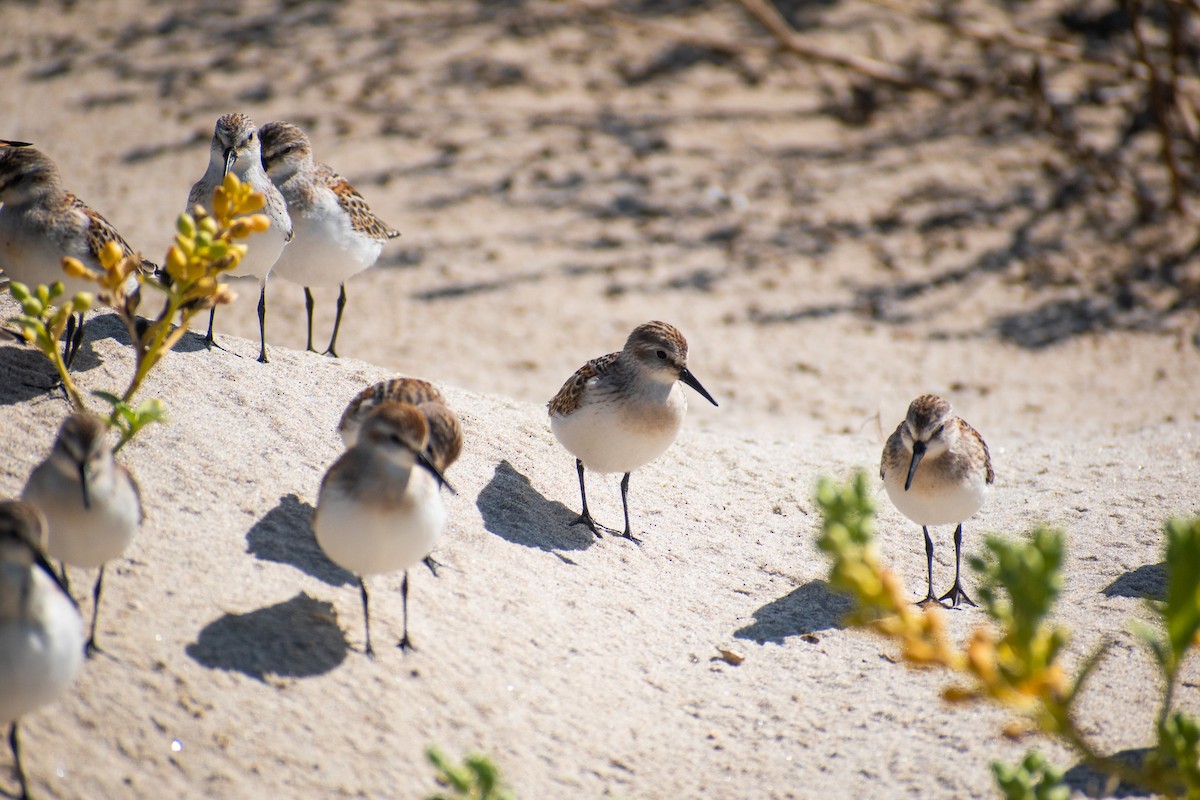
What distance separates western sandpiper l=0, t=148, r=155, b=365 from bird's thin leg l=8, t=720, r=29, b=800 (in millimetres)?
2592

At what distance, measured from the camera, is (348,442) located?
537 cm

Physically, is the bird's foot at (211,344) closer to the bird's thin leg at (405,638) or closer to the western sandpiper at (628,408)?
the western sandpiper at (628,408)

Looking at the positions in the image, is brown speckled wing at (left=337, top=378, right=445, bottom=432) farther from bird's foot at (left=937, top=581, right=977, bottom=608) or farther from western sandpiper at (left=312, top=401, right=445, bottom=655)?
bird's foot at (left=937, top=581, right=977, bottom=608)

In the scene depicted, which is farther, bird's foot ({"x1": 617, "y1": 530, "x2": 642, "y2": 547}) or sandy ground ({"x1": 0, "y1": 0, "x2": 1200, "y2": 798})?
bird's foot ({"x1": 617, "y1": 530, "x2": 642, "y2": 547})

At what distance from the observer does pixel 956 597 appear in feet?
19.5

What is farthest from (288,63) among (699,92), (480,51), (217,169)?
(217,169)

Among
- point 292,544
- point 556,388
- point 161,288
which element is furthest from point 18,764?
point 556,388

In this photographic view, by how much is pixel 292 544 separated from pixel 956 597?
137 inches

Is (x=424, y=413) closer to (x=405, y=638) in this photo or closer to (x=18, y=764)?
(x=405, y=638)

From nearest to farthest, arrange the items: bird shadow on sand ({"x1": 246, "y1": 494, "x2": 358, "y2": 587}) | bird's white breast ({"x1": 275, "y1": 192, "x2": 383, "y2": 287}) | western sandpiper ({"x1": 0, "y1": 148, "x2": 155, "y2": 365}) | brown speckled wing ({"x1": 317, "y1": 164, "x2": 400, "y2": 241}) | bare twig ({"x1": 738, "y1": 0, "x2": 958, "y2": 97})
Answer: bird shadow on sand ({"x1": 246, "y1": 494, "x2": 358, "y2": 587}), western sandpiper ({"x1": 0, "y1": 148, "x2": 155, "y2": 365}), bird's white breast ({"x1": 275, "y1": 192, "x2": 383, "y2": 287}), brown speckled wing ({"x1": 317, "y1": 164, "x2": 400, "y2": 241}), bare twig ({"x1": 738, "y1": 0, "x2": 958, "y2": 97})

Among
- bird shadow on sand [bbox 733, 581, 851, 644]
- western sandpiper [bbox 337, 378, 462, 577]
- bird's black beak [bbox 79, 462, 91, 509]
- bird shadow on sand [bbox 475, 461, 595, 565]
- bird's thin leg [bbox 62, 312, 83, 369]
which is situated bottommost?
bird shadow on sand [bbox 733, 581, 851, 644]

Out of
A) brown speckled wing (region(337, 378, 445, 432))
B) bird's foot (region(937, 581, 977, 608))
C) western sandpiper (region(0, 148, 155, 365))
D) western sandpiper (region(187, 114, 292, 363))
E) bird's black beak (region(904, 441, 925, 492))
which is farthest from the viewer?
A: western sandpiper (region(187, 114, 292, 363))

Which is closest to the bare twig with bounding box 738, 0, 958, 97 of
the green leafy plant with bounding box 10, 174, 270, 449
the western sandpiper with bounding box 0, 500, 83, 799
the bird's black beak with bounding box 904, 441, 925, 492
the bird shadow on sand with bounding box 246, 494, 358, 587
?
the bird's black beak with bounding box 904, 441, 925, 492

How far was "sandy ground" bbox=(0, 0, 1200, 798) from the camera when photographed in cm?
430
